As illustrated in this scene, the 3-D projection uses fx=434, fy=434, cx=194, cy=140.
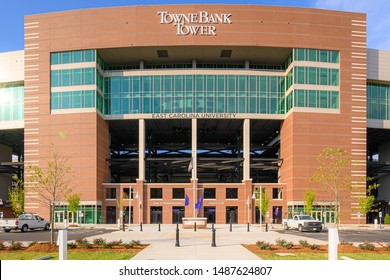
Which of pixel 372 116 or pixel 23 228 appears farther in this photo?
pixel 372 116

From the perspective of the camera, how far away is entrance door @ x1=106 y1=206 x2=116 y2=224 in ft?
222

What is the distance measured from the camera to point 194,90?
67688 mm

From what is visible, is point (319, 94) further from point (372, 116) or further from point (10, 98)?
point (10, 98)

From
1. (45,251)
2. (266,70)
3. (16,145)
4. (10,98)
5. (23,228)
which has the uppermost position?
(266,70)

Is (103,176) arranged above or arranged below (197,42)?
below

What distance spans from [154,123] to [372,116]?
116 ft

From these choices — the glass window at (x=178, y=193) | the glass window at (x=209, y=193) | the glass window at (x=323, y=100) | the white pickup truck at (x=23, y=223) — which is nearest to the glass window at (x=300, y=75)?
the glass window at (x=323, y=100)

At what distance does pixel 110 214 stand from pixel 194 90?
2338 centimetres

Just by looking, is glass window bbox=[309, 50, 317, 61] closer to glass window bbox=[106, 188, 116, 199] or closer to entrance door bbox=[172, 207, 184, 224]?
entrance door bbox=[172, 207, 184, 224]

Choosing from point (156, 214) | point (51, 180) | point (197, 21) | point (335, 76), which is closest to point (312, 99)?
point (335, 76)

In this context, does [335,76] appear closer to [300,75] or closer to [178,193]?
[300,75]

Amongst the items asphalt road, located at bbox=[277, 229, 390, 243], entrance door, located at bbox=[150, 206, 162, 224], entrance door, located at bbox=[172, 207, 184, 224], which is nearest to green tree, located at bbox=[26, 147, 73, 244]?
entrance door, located at bbox=[150, 206, 162, 224]

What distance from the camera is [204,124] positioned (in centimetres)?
7656

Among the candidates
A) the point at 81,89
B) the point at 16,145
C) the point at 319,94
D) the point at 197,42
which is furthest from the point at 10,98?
the point at 319,94
